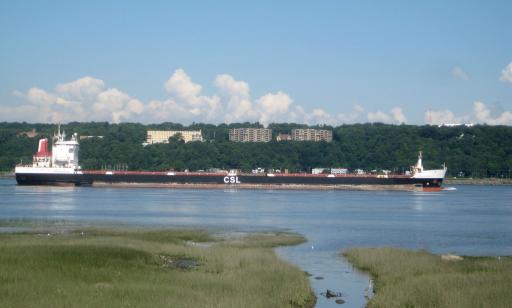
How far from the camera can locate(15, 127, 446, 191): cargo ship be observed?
105375 millimetres

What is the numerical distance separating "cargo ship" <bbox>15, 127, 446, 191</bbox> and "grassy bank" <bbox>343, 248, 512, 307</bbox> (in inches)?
3072

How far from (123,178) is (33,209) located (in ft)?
171

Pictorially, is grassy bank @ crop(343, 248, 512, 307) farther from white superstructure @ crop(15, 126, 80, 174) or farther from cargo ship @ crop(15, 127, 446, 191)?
white superstructure @ crop(15, 126, 80, 174)

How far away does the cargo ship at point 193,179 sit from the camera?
105 metres

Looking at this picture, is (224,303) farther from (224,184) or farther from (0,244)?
(224,184)

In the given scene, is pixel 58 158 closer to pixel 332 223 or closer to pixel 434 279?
pixel 332 223

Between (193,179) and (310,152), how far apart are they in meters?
73.3

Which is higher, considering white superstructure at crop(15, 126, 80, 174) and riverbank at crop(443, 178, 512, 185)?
white superstructure at crop(15, 126, 80, 174)

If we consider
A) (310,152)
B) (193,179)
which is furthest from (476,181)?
(193,179)

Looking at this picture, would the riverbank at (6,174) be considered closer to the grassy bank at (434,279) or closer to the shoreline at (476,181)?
the shoreline at (476,181)

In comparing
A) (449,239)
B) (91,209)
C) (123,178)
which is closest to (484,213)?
(449,239)

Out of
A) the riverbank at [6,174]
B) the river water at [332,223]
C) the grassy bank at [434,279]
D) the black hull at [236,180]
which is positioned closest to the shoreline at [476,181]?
the black hull at [236,180]

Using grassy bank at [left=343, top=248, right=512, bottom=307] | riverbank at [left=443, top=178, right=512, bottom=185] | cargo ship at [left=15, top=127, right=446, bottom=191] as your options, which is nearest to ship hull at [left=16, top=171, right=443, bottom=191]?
cargo ship at [left=15, top=127, right=446, bottom=191]

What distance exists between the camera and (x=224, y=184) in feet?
360
